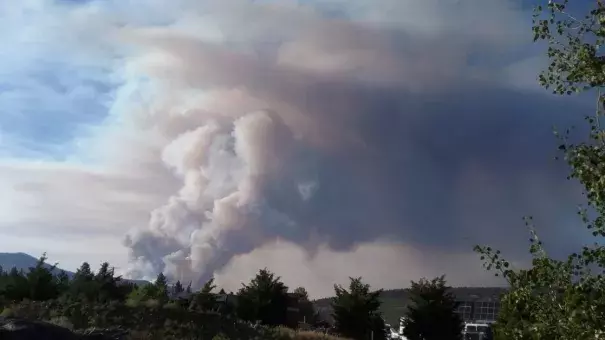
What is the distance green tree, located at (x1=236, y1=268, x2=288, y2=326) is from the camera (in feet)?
154

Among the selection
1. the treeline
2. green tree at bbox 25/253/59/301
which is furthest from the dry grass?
green tree at bbox 25/253/59/301

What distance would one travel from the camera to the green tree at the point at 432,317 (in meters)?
48.4

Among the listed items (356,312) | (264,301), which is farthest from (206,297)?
(356,312)

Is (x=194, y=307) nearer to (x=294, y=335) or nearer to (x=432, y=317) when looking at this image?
(x=294, y=335)

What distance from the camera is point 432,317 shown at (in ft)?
159

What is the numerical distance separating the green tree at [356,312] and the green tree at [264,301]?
160 inches

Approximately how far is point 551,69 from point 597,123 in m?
1.01

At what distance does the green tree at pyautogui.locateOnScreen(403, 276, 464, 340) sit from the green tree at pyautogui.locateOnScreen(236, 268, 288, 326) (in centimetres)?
935

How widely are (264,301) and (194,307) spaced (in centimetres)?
578

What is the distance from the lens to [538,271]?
992 centimetres

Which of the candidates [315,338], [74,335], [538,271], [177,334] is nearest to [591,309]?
[538,271]

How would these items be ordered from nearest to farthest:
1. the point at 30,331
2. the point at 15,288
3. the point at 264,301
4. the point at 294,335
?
1. the point at 30,331
2. the point at 294,335
3. the point at 15,288
4. the point at 264,301

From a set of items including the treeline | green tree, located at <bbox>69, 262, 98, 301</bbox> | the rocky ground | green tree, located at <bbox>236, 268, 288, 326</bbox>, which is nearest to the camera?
the rocky ground

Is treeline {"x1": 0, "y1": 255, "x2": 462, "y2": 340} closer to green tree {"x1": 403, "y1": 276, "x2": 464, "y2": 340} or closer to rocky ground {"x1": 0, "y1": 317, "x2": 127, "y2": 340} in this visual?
green tree {"x1": 403, "y1": 276, "x2": 464, "y2": 340}
